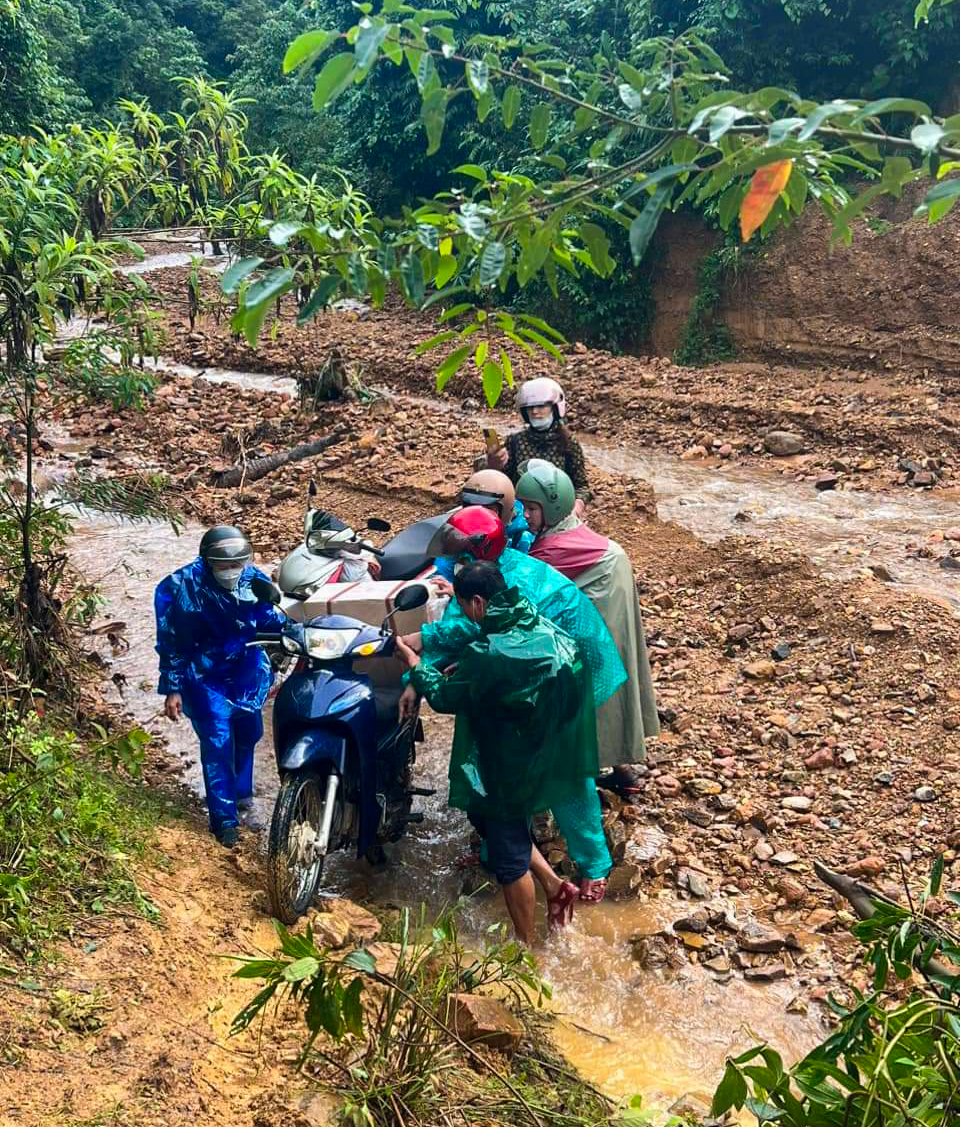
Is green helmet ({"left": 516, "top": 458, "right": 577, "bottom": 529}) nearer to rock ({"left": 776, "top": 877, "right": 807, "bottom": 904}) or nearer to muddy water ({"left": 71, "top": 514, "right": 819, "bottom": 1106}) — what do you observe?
muddy water ({"left": 71, "top": 514, "right": 819, "bottom": 1106})

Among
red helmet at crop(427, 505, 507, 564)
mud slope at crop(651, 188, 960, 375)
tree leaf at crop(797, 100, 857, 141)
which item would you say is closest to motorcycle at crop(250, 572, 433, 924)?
red helmet at crop(427, 505, 507, 564)

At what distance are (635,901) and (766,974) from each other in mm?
659

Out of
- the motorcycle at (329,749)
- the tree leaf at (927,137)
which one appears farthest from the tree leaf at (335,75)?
the motorcycle at (329,749)

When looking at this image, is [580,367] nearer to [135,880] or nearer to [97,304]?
[97,304]

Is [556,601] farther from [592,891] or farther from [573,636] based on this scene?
[592,891]

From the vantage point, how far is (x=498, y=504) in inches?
168

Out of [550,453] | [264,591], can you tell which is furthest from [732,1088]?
[550,453]

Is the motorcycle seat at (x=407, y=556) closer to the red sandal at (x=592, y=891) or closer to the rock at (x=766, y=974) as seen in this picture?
the red sandal at (x=592, y=891)

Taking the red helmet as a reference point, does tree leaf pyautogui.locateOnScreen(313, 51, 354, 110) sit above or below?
above

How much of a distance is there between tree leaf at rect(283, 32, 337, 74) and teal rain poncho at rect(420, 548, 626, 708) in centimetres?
212

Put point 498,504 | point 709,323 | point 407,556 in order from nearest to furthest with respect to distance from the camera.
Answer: point 498,504 < point 407,556 < point 709,323

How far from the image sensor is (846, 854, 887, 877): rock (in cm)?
406

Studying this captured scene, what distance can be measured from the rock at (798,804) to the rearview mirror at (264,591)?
244cm

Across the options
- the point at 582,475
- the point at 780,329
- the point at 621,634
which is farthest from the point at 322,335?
the point at 621,634
